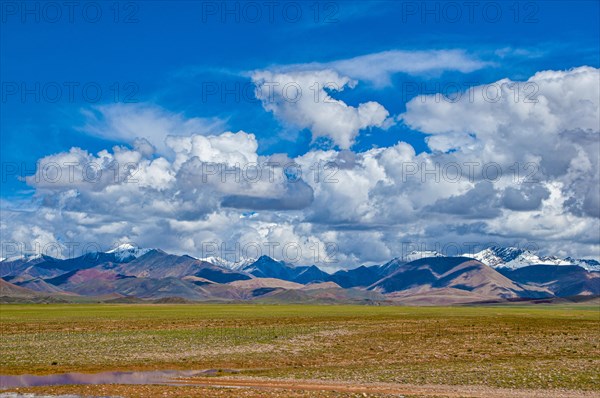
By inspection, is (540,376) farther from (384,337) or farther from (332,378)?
(384,337)

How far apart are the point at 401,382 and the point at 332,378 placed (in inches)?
205

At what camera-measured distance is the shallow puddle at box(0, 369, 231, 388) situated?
4731 cm

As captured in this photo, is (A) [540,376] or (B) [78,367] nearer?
(A) [540,376]

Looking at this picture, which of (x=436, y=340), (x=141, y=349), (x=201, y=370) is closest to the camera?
(x=201, y=370)

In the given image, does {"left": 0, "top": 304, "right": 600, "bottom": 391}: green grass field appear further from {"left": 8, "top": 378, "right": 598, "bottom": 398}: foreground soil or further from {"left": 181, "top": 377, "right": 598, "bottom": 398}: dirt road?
{"left": 8, "top": 378, "right": 598, "bottom": 398}: foreground soil

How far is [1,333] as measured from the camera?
90.3 meters

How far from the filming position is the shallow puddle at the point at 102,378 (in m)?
47.3

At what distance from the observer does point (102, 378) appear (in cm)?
5012

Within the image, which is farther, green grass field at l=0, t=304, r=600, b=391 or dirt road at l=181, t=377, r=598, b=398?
green grass field at l=0, t=304, r=600, b=391

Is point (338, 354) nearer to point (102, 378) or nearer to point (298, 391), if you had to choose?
point (102, 378)

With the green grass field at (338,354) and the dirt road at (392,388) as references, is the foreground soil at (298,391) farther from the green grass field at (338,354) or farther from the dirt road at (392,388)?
the green grass field at (338,354)

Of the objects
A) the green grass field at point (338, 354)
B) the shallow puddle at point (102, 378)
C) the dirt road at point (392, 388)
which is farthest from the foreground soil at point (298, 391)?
the shallow puddle at point (102, 378)

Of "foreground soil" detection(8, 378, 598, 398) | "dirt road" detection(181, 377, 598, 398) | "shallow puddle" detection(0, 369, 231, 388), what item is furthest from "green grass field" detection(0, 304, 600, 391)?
A: "shallow puddle" detection(0, 369, 231, 388)

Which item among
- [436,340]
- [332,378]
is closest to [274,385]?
[332,378]
